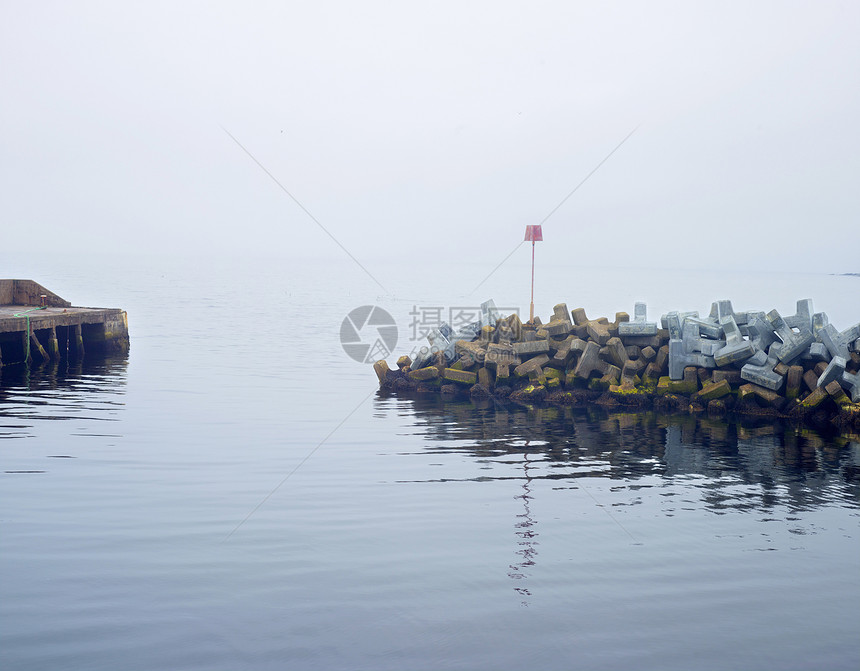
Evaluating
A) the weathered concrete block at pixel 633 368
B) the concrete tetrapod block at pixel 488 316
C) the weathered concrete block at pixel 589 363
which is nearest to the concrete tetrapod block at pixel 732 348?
the weathered concrete block at pixel 633 368

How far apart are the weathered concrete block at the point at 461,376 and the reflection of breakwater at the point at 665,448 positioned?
174cm

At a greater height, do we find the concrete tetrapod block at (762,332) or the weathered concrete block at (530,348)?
the concrete tetrapod block at (762,332)

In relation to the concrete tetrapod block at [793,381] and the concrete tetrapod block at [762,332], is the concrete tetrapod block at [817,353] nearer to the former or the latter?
the concrete tetrapod block at [793,381]

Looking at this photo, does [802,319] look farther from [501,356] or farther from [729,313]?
[501,356]

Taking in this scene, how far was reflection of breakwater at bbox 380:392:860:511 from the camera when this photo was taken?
515 inches

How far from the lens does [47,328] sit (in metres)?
29.7

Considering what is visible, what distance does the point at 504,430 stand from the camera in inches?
706

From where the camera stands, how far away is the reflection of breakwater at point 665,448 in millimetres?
13086

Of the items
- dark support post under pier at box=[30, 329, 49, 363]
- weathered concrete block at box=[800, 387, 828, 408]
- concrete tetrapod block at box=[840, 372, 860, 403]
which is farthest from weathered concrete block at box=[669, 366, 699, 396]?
dark support post under pier at box=[30, 329, 49, 363]

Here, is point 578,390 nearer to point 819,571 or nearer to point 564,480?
point 564,480

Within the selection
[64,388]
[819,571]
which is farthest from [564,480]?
[64,388]

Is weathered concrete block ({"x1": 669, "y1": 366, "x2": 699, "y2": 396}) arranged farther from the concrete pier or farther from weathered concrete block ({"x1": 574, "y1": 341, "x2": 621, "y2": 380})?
the concrete pier

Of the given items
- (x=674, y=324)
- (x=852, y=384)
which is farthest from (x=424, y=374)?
(x=852, y=384)

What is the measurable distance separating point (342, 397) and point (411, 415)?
163 inches
